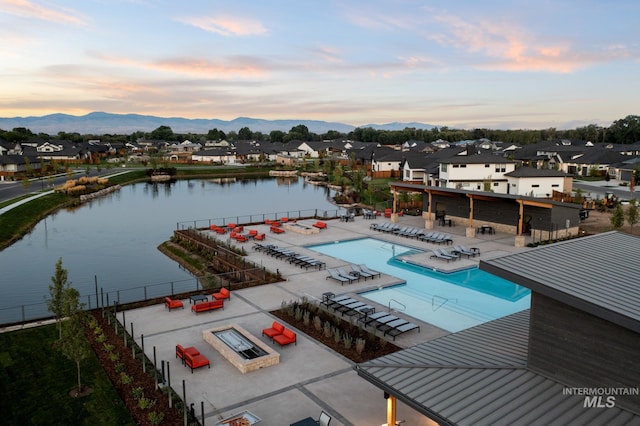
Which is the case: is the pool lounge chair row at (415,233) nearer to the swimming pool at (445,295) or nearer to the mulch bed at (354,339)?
the swimming pool at (445,295)

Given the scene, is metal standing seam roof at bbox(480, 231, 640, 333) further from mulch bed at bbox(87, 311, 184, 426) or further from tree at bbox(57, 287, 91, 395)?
tree at bbox(57, 287, 91, 395)

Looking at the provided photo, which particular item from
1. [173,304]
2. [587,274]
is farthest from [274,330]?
[587,274]

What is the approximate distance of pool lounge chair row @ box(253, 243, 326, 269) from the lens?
27003mm

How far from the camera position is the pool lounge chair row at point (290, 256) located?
27.0 meters

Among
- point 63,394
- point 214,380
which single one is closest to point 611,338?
point 214,380

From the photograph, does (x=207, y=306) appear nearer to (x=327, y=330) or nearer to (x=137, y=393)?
(x=327, y=330)

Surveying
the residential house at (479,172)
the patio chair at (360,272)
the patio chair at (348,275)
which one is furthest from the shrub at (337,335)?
the residential house at (479,172)

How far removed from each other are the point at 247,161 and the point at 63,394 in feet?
374

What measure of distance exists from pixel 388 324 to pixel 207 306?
776 centimetres

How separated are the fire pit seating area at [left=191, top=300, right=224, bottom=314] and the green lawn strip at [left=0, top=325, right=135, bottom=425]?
4645mm

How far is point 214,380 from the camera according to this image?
1421 cm

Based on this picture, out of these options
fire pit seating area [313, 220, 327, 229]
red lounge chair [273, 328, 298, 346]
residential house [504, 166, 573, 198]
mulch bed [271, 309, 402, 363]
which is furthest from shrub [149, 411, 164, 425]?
residential house [504, 166, 573, 198]

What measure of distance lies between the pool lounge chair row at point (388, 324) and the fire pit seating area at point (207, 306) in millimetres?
6159

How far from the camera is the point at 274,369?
1487cm
